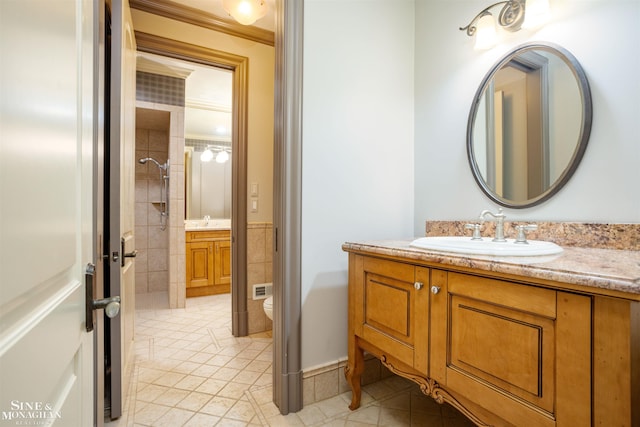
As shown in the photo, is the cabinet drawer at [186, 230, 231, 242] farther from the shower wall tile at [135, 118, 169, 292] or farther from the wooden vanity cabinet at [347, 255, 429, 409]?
the wooden vanity cabinet at [347, 255, 429, 409]

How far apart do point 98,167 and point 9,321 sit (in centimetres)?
67

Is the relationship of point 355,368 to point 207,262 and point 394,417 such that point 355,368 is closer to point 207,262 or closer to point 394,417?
point 394,417

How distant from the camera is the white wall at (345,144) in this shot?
167 centimetres

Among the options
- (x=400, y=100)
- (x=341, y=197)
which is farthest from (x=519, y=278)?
(x=400, y=100)

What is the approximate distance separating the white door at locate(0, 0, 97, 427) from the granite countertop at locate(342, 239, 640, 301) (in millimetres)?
1021

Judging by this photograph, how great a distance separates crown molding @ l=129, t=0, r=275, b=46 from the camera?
Answer: 228cm

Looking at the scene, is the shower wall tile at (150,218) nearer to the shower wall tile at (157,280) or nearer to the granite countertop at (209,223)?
the shower wall tile at (157,280)

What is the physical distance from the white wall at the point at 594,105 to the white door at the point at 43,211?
175 cm

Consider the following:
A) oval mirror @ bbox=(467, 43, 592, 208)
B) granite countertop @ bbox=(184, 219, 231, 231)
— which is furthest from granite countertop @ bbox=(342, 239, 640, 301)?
granite countertop @ bbox=(184, 219, 231, 231)

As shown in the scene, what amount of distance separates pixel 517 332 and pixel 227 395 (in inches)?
60.6

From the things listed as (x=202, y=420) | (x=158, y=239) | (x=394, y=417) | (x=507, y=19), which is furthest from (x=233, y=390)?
(x=158, y=239)

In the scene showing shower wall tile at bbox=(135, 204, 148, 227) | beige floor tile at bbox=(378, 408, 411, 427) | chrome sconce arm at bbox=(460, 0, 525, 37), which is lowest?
beige floor tile at bbox=(378, 408, 411, 427)

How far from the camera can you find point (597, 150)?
1.28 meters

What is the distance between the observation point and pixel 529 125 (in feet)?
4.95
